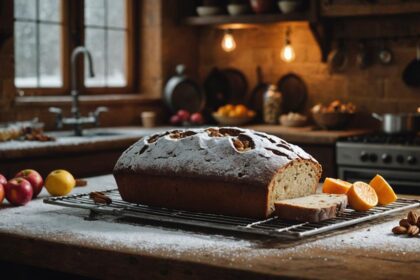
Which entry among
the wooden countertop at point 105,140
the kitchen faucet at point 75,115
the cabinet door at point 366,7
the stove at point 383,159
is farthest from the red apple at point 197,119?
the stove at point 383,159

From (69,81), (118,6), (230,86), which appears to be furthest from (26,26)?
(230,86)

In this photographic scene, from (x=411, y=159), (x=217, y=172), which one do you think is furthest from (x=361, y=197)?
(x=411, y=159)

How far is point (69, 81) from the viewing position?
5691 mm

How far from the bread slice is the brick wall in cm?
353

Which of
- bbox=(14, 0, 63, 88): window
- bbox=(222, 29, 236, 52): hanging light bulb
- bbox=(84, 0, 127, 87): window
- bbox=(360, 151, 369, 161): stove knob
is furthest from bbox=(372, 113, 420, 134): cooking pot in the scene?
bbox=(14, 0, 63, 88): window

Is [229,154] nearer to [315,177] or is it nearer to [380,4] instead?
[315,177]

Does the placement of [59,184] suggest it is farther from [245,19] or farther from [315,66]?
[315,66]

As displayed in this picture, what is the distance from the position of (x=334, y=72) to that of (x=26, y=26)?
7.46 feet

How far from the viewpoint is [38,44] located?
5.44m

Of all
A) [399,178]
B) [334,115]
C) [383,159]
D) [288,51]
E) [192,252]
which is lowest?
[399,178]

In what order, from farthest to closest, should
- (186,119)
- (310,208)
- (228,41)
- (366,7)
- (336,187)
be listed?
(228,41)
(186,119)
(366,7)
(336,187)
(310,208)

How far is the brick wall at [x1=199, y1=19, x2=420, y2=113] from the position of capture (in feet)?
18.4

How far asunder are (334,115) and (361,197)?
3094 millimetres

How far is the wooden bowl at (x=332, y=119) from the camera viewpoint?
5.35m
